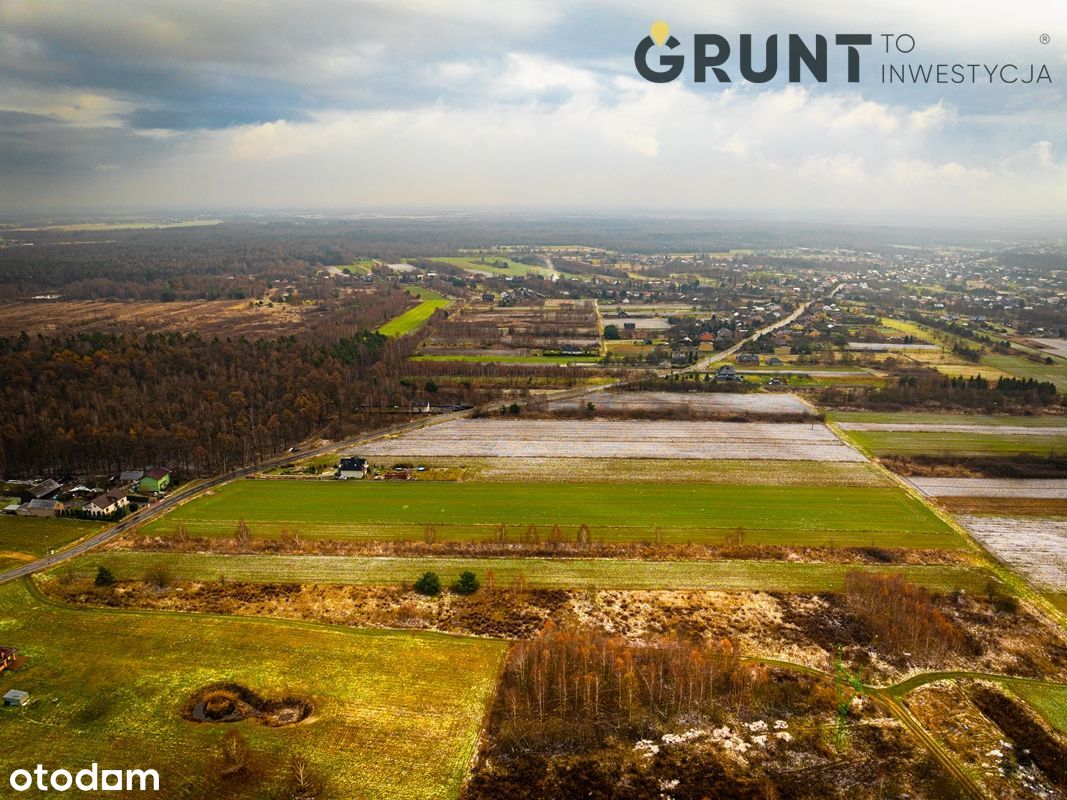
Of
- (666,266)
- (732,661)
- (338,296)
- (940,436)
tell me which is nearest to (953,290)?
(666,266)

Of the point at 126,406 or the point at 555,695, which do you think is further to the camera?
the point at 126,406

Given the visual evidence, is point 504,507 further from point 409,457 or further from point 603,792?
point 603,792

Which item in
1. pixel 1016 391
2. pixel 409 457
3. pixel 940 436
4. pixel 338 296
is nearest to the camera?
pixel 409 457

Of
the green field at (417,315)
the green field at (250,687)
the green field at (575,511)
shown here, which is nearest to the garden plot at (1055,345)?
the green field at (575,511)

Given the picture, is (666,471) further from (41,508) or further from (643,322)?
(643,322)

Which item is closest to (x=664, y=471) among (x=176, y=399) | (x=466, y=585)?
(x=466, y=585)

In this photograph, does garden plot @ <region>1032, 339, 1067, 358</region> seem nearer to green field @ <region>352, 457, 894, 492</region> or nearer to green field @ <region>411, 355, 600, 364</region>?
green field @ <region>352, 457, 894, 492</region>

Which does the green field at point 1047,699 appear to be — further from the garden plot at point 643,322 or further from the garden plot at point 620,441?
the garden plot at point 643,322
